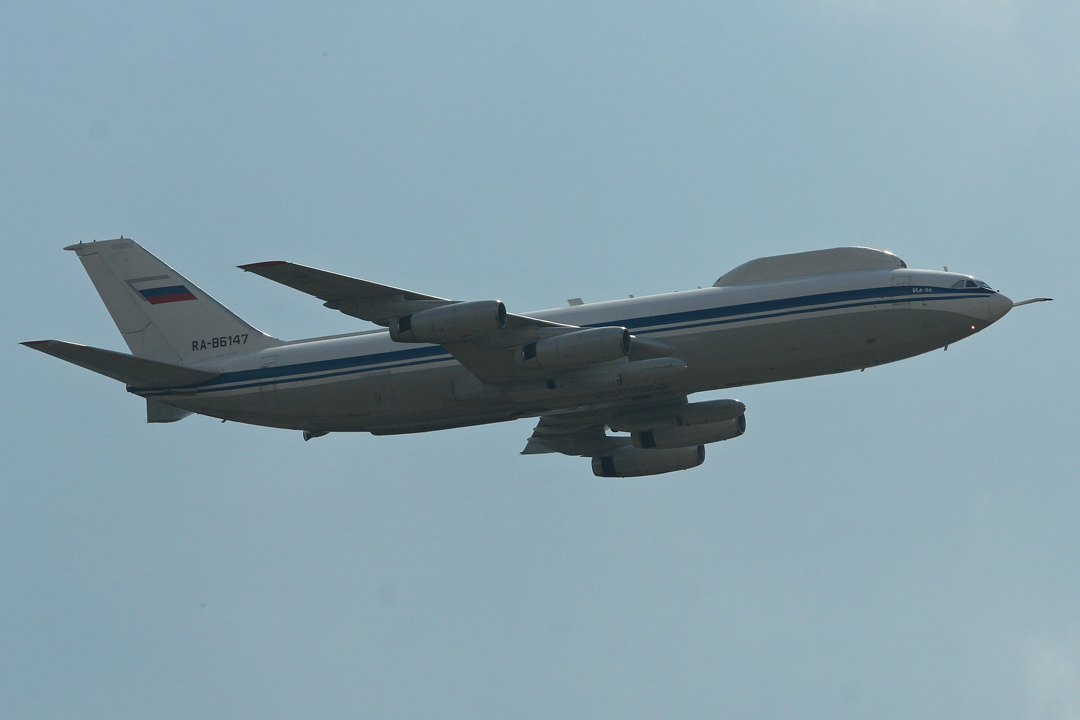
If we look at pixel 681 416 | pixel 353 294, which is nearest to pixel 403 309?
pixel 353 294

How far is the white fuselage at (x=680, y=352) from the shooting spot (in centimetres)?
4072

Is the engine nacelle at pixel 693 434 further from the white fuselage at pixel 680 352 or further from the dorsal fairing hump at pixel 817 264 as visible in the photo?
the dorsal fairing hump at pixel 817 264

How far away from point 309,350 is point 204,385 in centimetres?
419

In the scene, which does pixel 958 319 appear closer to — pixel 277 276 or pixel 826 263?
pixel 826 263

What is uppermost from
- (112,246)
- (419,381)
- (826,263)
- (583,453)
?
(112,246)

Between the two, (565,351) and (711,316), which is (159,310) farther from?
(711,316)

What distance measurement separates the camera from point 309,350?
44906mm

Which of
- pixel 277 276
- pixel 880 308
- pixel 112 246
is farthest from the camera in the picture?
pixel 112 246

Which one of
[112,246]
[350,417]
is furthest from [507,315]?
[112,246]

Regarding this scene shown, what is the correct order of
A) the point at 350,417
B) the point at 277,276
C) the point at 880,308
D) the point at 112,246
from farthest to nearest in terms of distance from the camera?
the point at 112,246 < the point at 350,417 < the point at 880,308 < the point at 277,276

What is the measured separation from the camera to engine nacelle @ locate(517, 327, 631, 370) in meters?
39.3

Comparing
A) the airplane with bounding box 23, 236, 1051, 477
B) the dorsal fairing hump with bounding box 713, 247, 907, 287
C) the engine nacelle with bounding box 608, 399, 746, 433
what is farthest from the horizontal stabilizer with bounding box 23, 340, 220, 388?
the dorsal fairing hump with bounding box 713, 247, 907, 287

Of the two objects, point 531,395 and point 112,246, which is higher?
point 112,246

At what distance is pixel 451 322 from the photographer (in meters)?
38.4
